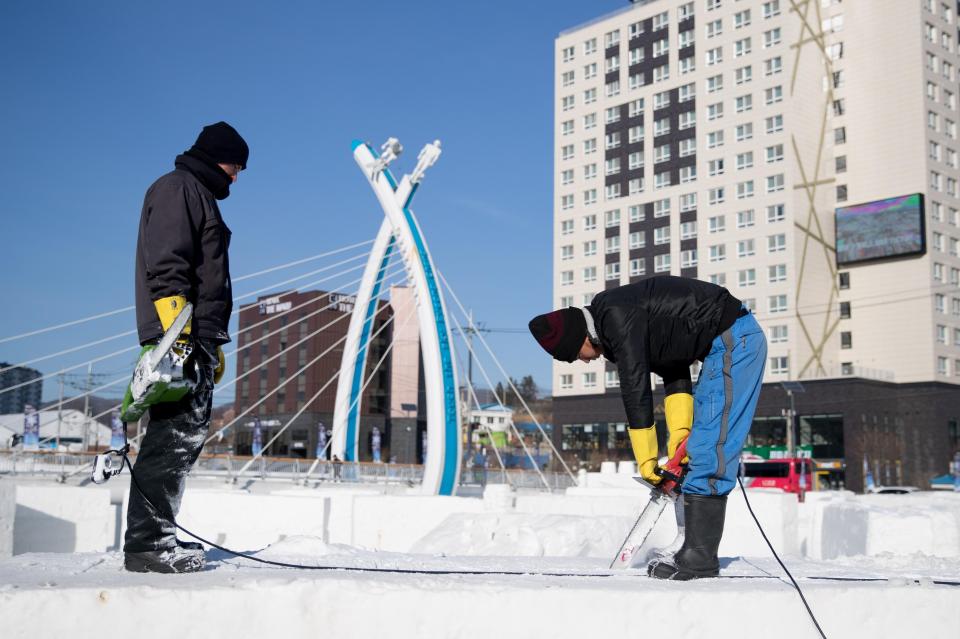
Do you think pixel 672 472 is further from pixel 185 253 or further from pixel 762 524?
pixel 762 524

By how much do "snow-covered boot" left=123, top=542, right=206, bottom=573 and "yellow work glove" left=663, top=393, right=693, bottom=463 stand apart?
1999 millimetres

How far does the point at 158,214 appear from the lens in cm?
341

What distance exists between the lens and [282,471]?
28578mm

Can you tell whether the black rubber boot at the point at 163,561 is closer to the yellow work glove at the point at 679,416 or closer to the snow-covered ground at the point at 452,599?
the snow-covered ground at the point at 452,599

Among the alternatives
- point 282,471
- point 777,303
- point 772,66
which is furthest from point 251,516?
point 772,66

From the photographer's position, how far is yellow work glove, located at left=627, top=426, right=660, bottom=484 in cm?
365

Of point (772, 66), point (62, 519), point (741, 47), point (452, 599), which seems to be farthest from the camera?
point (741, 47)

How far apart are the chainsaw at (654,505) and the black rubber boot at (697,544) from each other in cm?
11

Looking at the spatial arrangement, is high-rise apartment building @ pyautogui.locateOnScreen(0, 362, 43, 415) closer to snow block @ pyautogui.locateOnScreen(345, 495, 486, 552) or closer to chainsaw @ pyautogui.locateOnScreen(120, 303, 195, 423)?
Result: snow block @ pyautogui.locateOnScreen(345, 495, 486, 552)

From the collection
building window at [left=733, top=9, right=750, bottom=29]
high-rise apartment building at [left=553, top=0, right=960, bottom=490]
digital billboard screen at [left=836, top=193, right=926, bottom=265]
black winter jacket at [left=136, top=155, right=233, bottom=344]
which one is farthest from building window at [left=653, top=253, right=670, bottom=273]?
black winter jacket at [left=136, top=155, right=233, bottom=344]

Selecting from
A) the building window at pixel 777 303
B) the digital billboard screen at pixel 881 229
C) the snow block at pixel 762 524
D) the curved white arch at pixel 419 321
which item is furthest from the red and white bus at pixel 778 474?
the snow block at pixel 762 524

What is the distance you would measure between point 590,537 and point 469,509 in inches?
159

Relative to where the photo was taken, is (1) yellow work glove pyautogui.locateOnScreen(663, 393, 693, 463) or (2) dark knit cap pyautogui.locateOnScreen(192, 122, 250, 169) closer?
(2) dark knit cap pyautogui.locateOnScreen(192, 122, 250, 169)

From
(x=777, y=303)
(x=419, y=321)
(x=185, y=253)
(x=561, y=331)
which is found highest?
(x=777, y=303)
